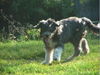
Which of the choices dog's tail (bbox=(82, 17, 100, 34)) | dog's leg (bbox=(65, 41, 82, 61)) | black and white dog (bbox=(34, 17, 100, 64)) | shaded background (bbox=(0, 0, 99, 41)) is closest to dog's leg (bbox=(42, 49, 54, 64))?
black and white dog (bbox=(34, 17, 100, 64))

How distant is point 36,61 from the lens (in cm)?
927

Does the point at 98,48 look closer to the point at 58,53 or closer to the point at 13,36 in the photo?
the point at 58,53

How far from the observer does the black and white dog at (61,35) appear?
9023mm

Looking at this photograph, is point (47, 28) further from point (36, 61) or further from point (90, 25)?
point (90, 25)

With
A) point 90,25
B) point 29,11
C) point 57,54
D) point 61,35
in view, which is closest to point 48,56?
point 57,54

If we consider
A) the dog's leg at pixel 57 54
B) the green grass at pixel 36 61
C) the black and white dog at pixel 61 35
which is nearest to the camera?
the green grass at pixel 36 61

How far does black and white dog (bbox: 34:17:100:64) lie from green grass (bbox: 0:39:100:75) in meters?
0.24

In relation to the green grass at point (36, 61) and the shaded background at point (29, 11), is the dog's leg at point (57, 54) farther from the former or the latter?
the shaded background at point (29, 11)

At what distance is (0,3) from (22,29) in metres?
1.99

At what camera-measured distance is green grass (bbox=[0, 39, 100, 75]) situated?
7.82 meters

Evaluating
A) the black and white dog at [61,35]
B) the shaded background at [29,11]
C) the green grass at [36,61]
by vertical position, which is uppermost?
the shaded background at [29,11]

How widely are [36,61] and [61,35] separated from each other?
78 centimetres

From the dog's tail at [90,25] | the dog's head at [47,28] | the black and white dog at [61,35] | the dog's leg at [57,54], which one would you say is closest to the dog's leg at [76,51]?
the black and white dog at [61,35]

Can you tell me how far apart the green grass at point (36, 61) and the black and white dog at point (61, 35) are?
236 millimetres
